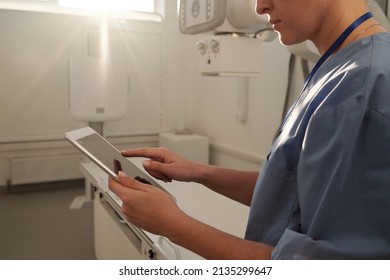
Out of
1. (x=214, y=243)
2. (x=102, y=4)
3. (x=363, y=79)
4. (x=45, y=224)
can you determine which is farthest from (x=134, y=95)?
(x=363, y=79)

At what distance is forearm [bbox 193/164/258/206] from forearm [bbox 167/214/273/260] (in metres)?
0.34

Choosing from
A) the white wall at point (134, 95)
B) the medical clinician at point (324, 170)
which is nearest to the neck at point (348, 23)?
the medical clinician at point (324, 170)

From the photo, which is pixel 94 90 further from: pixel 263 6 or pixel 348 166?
pixel 348 166

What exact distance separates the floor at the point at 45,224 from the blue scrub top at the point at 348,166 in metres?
1.86

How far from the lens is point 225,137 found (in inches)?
118

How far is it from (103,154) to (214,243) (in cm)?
38

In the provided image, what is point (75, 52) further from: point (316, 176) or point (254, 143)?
point (316, 176)

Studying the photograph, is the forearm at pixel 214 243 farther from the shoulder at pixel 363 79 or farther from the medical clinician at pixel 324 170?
the shoulder at pixel 363 79

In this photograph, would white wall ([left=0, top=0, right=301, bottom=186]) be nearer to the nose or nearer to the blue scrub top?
the nose

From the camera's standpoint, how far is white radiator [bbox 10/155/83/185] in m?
3.08

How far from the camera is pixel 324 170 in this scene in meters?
0.51

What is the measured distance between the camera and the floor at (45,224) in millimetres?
2125

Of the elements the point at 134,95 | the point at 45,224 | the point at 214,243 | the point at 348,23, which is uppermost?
the point at 348,23

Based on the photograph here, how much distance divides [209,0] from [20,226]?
1986 millimetres
